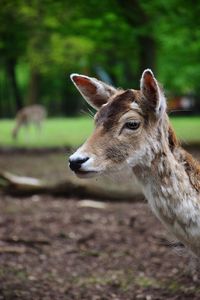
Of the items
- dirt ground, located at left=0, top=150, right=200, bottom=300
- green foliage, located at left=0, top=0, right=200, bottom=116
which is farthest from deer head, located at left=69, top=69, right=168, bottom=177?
green foliage, located at left=0, top=0, right=200, bottom=116

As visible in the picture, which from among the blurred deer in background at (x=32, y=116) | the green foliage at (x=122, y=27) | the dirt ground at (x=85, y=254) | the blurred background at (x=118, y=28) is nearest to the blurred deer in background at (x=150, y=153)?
the dirt ground at (x=85, y=254)

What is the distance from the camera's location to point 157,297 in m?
5.67

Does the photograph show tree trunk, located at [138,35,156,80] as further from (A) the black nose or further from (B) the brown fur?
(A) the black nose

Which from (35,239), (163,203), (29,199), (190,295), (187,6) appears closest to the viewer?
(163,203)

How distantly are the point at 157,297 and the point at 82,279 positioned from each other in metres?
0.88

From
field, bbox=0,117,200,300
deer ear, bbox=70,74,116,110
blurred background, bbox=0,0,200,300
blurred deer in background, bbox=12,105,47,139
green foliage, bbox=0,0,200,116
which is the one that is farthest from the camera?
blurred deer in background, bbox=12,105,47,139

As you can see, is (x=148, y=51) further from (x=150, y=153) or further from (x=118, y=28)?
(x=150, y=153)

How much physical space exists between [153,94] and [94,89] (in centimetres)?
52

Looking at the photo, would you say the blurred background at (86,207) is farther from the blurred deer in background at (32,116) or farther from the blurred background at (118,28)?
the blurred deer in background at (32,116)

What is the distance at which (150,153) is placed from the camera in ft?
13.3

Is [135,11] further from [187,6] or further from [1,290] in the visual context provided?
[1,290]

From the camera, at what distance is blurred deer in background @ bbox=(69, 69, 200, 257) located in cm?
398

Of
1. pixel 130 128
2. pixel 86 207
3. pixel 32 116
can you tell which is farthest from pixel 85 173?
pixel 32 116

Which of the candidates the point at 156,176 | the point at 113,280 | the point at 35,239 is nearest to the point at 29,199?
the point at 35,239
